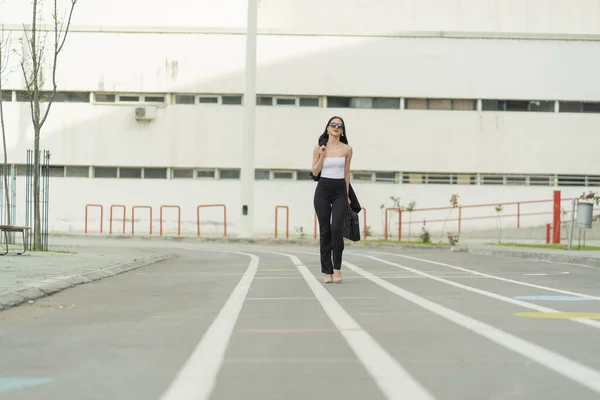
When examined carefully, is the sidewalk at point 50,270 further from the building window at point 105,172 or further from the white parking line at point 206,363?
the building window at point 105,172

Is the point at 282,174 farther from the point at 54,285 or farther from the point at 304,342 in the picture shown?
the point at 304,342

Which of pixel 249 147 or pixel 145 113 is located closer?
pixel 249 147

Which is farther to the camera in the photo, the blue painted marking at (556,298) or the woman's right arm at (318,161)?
the woman's right arm at (318,161)

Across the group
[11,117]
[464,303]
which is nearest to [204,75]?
[11,117]

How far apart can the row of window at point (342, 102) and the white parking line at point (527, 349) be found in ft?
96.0

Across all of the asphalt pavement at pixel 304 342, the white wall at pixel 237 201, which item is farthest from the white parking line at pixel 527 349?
the white wall at pixel 237 201

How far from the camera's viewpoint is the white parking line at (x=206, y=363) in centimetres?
470

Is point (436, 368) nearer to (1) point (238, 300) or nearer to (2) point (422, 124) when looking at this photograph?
(1) point (238, 300)

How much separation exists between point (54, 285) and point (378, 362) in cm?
610

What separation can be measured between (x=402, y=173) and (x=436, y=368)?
108 feet

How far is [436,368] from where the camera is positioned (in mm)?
5387

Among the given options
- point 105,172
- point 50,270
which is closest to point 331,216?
point 50,270

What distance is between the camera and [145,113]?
38156mm

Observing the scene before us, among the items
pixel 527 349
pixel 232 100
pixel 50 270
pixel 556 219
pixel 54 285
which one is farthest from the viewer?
pixel 232 100
